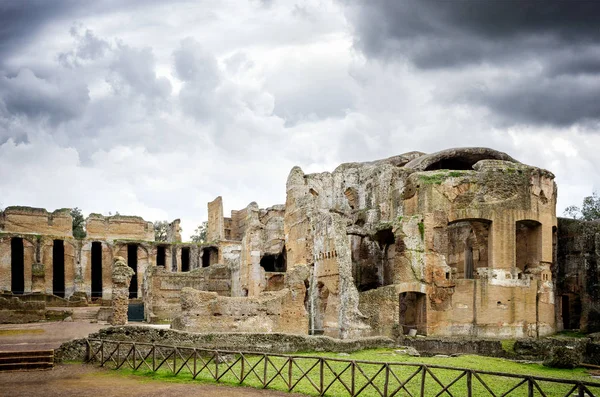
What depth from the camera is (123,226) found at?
52125 millimetres

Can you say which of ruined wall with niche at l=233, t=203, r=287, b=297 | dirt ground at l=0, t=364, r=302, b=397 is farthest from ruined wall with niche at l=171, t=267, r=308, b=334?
dirt ground at l=0, t=364, r=302, b=397

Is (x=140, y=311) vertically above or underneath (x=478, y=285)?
underneath

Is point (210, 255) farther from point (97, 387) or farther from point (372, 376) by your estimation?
point (97, 387)

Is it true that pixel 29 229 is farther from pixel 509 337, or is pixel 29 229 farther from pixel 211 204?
pixel 509 337

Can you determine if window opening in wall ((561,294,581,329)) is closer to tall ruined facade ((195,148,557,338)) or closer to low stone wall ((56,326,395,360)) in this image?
tall ruined facade ((195,148,557,338))

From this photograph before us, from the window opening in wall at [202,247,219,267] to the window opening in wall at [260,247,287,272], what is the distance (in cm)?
1028

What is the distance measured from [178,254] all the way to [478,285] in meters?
27.9

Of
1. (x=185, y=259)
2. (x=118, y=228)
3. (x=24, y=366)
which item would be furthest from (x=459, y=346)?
(x=118, y=228)

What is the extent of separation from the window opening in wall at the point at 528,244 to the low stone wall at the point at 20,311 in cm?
2473

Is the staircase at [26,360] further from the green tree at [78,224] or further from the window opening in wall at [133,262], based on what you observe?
the green tree at [78,224]

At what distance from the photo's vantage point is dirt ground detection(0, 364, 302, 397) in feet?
47.7

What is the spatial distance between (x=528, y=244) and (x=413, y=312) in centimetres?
684

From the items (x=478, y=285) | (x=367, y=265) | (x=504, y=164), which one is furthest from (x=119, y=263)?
(x=504, y=164)

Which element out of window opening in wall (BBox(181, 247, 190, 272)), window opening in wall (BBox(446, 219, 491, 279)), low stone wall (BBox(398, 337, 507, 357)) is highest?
window opening in wall (BBox(446, 219, 491, 279))
